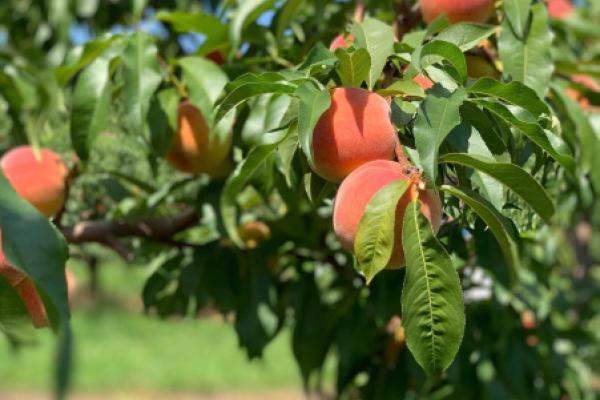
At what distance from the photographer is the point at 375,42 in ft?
2.60

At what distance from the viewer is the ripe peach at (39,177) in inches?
43.3

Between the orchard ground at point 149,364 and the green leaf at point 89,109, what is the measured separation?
11.9ft

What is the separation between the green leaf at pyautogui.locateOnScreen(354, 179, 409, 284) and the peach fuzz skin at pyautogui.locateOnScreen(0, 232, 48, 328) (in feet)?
0.83

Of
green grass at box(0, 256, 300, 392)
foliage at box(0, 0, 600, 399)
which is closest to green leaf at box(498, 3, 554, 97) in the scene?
foliage at box(0, 0, 600, 399)

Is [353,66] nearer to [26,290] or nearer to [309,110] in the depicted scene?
[309,110]

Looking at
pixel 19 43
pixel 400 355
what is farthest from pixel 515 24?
pixel 19 43

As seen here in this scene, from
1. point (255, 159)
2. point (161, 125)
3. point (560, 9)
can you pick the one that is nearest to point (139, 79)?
point (161, 125)

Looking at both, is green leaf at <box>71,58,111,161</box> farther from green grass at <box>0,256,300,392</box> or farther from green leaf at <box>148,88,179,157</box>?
green grass at <box>0,256,300,392</box>

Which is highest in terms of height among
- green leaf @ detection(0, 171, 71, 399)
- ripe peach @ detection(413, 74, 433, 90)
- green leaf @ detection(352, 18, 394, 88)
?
green leaf @ detection(0, 171, 71, 399)

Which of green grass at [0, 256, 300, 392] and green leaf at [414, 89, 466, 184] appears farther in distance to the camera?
green grass at [0, 256, 300, 392]

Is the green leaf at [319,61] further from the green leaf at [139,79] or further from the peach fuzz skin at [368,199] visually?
the green leaf at [139,79]

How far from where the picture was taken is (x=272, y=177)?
0.95 meters

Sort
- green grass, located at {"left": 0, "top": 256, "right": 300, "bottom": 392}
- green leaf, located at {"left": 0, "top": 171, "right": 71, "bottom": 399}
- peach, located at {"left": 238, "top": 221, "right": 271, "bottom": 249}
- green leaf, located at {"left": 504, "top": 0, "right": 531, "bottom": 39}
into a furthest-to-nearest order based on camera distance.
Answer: green grass, located at {"left": 0, "top": 256, "right": 300, "bottom": 392}, peach, located at {"left": 238, "top": 221, "right": 271, "bottom": 249}, green leaf, located at {"left": 504, "top": 0, "right": 531, "bottom": 39}, green leaf, located at {"left": 0, "top": 171, "right": 71, "bottom": 399}

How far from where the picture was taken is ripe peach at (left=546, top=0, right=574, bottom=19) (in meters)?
1.39
